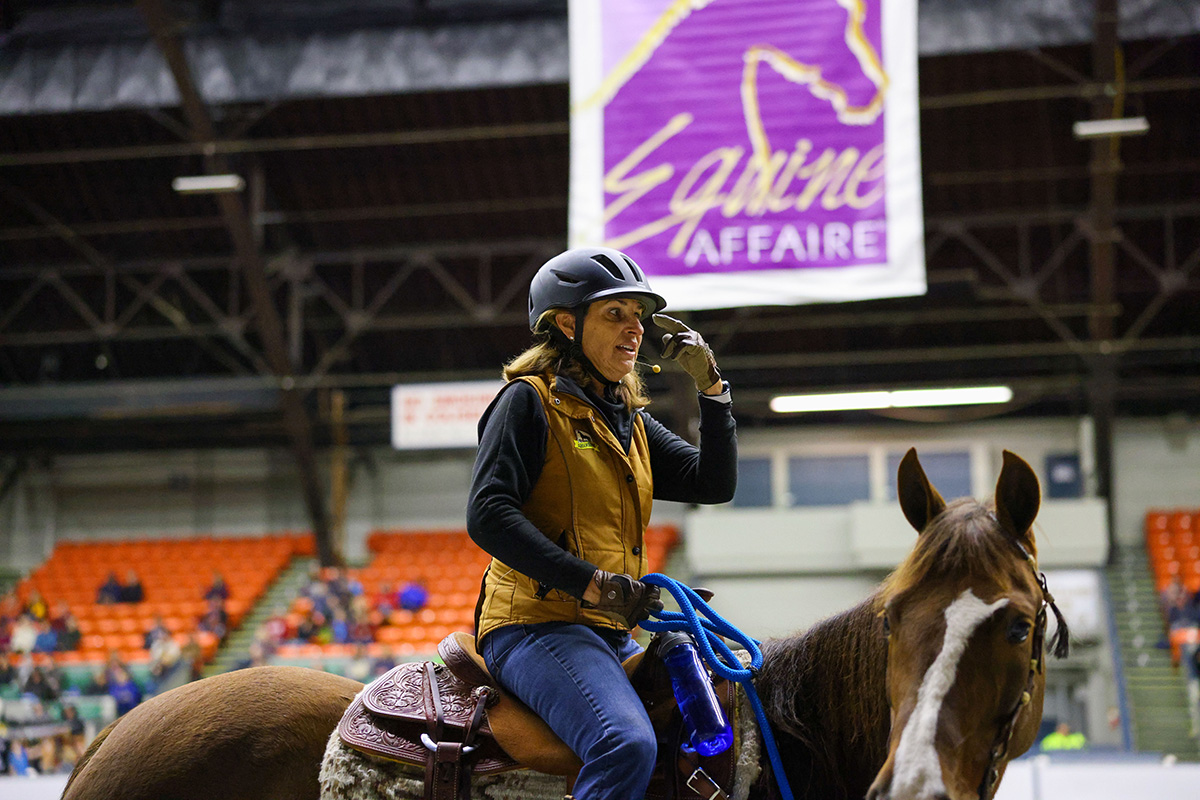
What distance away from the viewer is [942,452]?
17.6m

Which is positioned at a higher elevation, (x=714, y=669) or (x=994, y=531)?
(x=994, y=531)

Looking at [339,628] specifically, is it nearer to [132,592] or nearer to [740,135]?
[132,592]

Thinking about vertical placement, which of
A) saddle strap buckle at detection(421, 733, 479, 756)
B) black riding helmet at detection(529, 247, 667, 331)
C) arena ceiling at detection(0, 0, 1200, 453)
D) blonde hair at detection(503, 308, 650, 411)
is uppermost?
arena ceiling at detection(0, 0, 1200, 453)

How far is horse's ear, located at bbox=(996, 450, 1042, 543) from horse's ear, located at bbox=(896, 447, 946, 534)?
108 millimetres

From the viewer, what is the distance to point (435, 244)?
16422 millimetres

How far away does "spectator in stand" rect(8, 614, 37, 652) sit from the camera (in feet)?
51.2

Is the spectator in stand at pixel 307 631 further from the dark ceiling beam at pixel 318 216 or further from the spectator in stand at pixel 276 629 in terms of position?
the dark ceiling beam at pixel 318 216

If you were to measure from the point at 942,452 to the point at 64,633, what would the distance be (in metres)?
13.4

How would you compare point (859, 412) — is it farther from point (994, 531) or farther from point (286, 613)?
point (994, 531)

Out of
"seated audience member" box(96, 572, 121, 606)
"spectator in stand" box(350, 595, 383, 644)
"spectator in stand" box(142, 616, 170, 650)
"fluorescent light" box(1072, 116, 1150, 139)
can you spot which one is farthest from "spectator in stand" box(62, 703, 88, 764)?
"fluorescent light" box(1072, 116, 1150, 139)

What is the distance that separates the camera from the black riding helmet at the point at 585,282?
245 centimetres

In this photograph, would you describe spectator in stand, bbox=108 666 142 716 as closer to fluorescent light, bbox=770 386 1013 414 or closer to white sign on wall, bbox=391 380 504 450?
white sign on wall, bbox=391 380 504 450

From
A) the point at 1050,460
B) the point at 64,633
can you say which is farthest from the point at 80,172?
the point at 1050,460

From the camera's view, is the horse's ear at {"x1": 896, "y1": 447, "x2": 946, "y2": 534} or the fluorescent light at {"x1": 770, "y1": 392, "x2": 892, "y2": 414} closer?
the horse's ear at {"x1": 896, "y1": 447, "x2": 946, "y2": 534}
